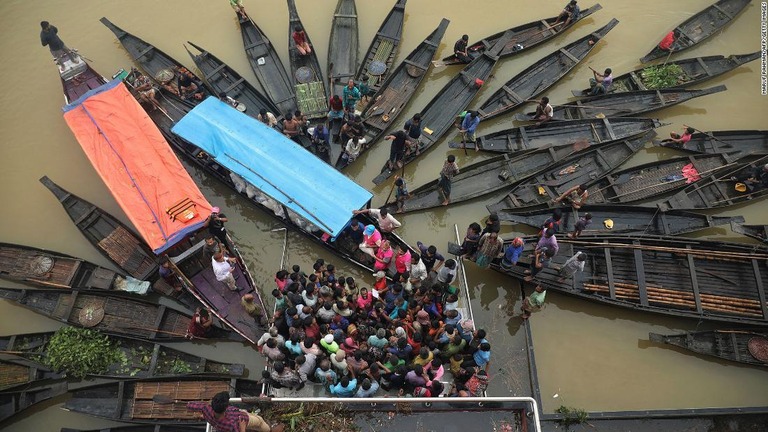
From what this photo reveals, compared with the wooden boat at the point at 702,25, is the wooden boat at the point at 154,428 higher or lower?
lower

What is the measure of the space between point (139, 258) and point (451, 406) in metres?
9.13

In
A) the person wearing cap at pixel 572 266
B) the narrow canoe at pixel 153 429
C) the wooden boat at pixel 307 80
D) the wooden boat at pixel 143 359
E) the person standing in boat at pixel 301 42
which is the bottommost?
the narrow canoe at pixel 153 429

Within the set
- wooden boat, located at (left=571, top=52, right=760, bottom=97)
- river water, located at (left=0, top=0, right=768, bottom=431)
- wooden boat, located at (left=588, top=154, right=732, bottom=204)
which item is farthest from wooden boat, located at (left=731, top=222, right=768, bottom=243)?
wooden boat, located at (left=571, top=52, right=760, bottom=97)

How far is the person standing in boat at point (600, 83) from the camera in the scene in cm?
1474

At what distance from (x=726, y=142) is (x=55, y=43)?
Answer: 21.0 meters

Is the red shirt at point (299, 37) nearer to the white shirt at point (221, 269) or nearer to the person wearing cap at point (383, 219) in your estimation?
the person wearing cap at point (383, 219)

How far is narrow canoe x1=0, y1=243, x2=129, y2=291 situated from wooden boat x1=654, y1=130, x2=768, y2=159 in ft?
55.6

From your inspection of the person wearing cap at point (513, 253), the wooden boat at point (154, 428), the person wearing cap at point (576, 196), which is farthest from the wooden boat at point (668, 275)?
the wooden boat at point (154, 428)

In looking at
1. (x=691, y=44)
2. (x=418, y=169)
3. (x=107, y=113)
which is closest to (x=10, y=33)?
(x=107, y=113)

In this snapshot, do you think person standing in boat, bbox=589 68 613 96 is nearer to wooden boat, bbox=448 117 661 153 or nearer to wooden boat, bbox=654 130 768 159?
wooden boat, bbox=448 117 661 153

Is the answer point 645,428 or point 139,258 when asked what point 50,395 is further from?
point 645,428

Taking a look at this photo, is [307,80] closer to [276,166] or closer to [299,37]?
[299,37]

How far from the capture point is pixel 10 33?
16.8 meters

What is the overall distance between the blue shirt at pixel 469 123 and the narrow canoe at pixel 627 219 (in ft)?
9.09
